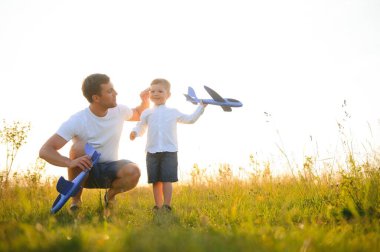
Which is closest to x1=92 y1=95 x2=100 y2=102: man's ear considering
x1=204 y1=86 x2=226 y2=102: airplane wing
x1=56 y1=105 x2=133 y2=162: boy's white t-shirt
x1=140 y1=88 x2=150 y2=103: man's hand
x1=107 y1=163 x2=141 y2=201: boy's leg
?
x1=56 y1=105 x2=133 y2=162: boy's white t-shirt

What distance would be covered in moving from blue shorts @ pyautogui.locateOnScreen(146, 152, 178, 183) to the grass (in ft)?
1.29

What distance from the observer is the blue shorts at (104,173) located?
4.50m

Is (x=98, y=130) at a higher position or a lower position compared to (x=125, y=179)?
higher

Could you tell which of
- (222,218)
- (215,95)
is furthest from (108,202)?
(215,95)

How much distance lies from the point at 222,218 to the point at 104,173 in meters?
1.83

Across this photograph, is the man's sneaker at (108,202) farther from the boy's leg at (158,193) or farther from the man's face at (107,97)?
the man's face at (107,97)

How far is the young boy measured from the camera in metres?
4.70

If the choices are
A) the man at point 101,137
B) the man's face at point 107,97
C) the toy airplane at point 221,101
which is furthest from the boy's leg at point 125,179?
the toy airplane at point 221,101

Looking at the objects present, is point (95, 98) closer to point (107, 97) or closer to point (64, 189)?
point (107, 97)

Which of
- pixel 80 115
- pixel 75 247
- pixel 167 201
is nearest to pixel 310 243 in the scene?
pixel 75 247

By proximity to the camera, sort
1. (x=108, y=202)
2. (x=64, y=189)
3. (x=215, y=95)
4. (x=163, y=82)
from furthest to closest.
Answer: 1. (x=163, y=82)
2. (x=215, y=95)
3. (x=108, y=202)
4. (x=64, y=189)

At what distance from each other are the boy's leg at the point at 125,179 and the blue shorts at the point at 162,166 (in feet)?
0.79

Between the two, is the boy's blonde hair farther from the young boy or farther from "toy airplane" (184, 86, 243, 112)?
"toy airplane" (184, 86, 243, 112)

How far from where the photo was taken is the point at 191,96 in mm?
5090
